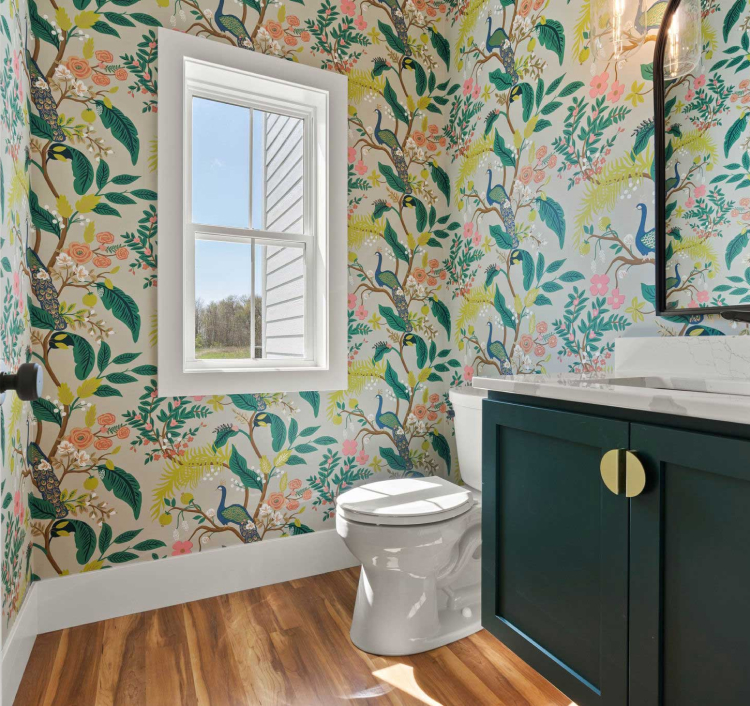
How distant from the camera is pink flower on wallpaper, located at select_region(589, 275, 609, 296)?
158 cm

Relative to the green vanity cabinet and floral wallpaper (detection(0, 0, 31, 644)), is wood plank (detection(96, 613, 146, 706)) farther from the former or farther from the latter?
the green vanity cabinet

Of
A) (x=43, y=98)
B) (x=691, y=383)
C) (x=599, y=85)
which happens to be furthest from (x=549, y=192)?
(x=43, y=98)

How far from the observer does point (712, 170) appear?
127 cm

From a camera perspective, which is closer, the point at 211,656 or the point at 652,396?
the point at 652,396

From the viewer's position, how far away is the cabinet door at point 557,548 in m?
0.86

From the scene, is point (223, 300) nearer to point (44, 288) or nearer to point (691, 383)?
point (44, 288)

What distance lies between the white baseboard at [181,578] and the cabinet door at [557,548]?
1.07 metres

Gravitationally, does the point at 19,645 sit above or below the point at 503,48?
below

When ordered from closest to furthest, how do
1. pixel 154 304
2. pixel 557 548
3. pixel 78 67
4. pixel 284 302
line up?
pixel 557 548 → pixel 78 67 → pixel 154 304 → pixel 284 302

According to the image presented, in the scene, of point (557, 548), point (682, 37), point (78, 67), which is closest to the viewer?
point (557, 548)

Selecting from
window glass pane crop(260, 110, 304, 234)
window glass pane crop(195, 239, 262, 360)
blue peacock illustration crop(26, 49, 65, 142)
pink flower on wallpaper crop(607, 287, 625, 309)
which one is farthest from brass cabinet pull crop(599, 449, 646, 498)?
blue peacock illustration crop(26, 49, 65, 142)

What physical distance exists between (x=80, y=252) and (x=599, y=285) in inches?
68.4

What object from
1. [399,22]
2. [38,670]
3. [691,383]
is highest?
[399,22]

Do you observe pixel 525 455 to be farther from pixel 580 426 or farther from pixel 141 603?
pixel 141 603
